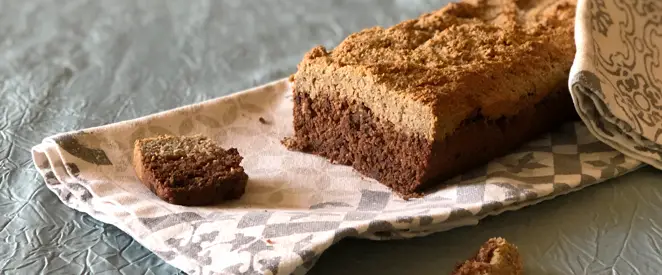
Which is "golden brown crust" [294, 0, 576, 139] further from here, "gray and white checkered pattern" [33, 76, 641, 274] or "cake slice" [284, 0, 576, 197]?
"gray and white checkered pattern" [33, 76, 641, 274]

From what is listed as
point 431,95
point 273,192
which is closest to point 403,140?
point 431,95

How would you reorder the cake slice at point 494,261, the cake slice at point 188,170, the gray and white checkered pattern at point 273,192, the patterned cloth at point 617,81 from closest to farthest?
the cake slice at point 494,261 < the gray and white checkered pattern at point 273,192 < the cake slice at point 188,170 < the patterned cloth at point 617,81

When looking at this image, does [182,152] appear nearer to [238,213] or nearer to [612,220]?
[238,213]

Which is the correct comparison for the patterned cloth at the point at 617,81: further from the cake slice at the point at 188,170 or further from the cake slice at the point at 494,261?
the cake slice at the point at 188,170

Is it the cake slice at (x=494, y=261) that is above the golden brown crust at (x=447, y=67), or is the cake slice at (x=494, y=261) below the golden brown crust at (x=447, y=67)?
below

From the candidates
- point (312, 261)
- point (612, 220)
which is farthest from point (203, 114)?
point (612, 220)

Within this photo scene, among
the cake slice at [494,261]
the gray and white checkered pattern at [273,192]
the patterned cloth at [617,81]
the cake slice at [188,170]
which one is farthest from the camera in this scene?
the patterned cloth at [617,81]

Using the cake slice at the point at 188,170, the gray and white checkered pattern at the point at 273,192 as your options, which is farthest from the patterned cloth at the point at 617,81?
the cake slice at the point at 188,170

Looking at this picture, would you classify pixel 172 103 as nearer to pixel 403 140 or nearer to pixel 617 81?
pixel 403 140

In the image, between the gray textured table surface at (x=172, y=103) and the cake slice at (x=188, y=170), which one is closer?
the gray textured table surface at (x=172, y=103)
